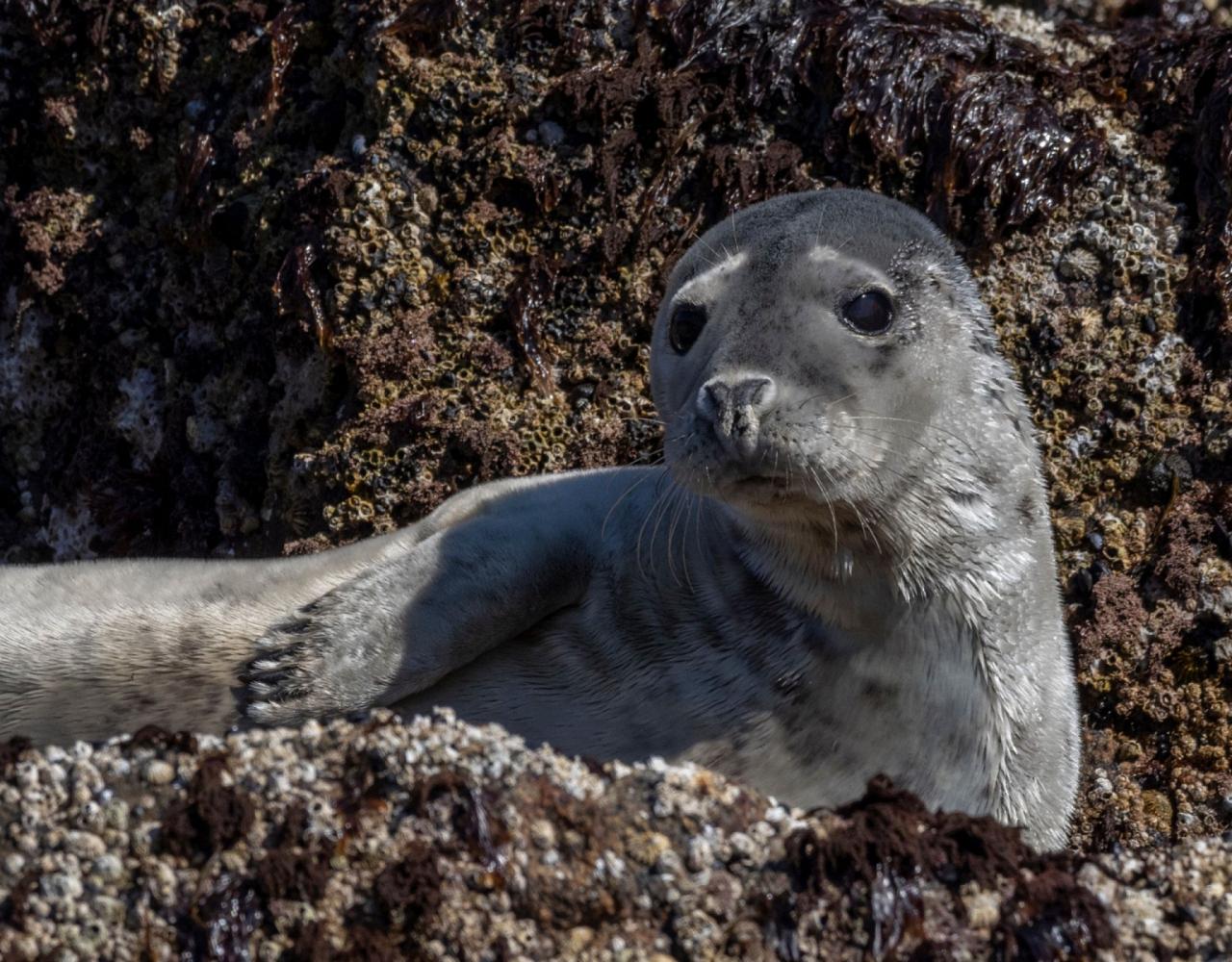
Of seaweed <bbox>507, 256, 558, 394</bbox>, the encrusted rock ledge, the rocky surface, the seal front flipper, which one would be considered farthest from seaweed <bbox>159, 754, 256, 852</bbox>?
seaweed <bbox>507, 256, 558, 394</bbox>

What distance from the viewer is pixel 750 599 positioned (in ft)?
13.1

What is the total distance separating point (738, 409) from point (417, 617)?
3.50 ft

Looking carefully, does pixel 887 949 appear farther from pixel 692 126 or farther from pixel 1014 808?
pixel 692 126

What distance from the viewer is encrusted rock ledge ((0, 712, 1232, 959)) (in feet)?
8.99

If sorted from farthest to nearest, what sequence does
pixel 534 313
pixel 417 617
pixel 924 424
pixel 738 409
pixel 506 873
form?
pixel 534 313, pixel 417 617, pixel 924 424, pixel 738 409, pixel 506 873

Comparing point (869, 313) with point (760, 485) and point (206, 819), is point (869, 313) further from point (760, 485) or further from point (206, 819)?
point (206, 819)

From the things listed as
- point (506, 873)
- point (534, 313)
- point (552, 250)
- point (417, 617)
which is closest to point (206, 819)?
point (506, 873)

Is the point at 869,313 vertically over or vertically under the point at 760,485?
over

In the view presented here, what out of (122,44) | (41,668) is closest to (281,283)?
(122,44)

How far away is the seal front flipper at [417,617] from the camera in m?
3.86

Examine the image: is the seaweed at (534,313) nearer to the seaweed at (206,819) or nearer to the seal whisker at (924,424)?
the seal whisker at (924,424)

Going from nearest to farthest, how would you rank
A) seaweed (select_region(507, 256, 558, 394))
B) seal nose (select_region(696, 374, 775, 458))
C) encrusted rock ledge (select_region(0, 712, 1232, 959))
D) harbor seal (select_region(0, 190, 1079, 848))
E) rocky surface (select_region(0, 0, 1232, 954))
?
1. encrusted rock ledge (select_region(0, 712, 1232, 959))
2. seal nose (select_region(696, 374, 775, 458))
3. harbor seal (select_region(0, 190, 1079, 848))
4. rocky surface (select_region(0, 0, 1232, 954))
5. seaweed (select_region(507, 256, 558, 394))

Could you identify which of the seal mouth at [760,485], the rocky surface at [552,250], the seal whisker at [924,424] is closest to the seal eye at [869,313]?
the seal whisker at [924,424]

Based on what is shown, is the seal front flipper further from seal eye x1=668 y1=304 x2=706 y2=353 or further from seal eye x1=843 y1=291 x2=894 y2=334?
seal eye x1=843 y1=291 x2=894 y2=334
